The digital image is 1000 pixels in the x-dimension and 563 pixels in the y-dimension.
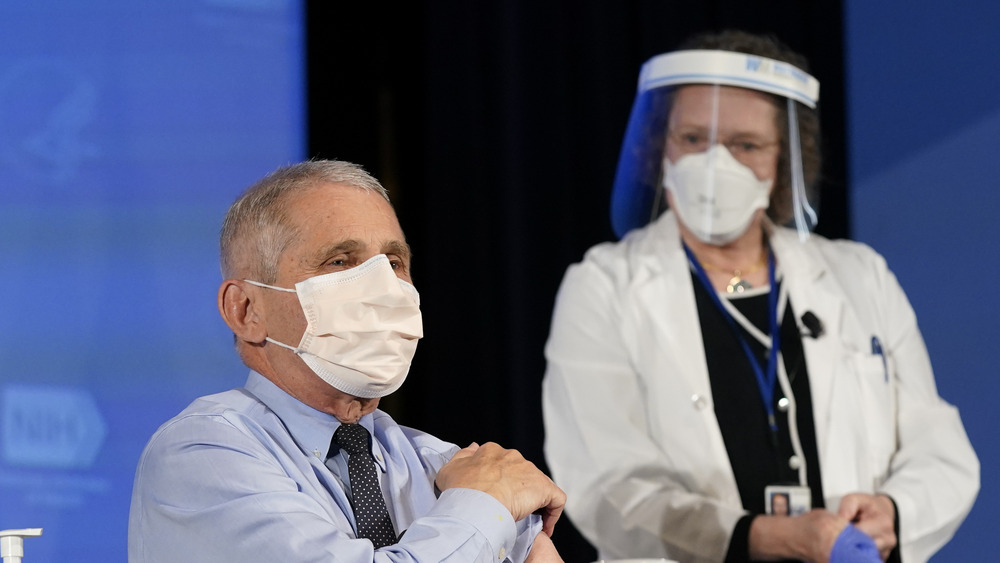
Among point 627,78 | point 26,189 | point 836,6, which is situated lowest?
point 26,189

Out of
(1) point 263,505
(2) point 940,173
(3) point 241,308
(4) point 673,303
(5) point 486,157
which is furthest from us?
(2) point 940,173

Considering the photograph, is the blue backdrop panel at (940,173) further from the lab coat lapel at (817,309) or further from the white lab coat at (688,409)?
the lab coat lapel at (817,309)

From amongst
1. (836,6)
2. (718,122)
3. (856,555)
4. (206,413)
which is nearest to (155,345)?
(206,413)

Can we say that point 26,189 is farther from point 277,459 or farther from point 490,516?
point 490,516

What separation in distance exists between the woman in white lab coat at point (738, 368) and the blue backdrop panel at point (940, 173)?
1.03 ft

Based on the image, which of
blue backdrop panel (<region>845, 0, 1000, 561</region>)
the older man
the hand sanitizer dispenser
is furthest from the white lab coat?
the hand sanitizer dispenser

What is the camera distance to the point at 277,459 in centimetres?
144

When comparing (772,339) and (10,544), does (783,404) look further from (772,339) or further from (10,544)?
(10,544)

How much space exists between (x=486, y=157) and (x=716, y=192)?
75 cm

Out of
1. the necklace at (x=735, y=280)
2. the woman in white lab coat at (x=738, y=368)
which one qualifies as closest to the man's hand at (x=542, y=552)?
the woman in white lab coat at (x=738, y=368)

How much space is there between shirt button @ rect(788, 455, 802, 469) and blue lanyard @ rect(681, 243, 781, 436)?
8 cm

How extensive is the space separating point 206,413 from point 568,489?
1677mm

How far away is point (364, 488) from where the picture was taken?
1.54 m

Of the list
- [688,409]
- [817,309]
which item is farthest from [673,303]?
[817,309]
